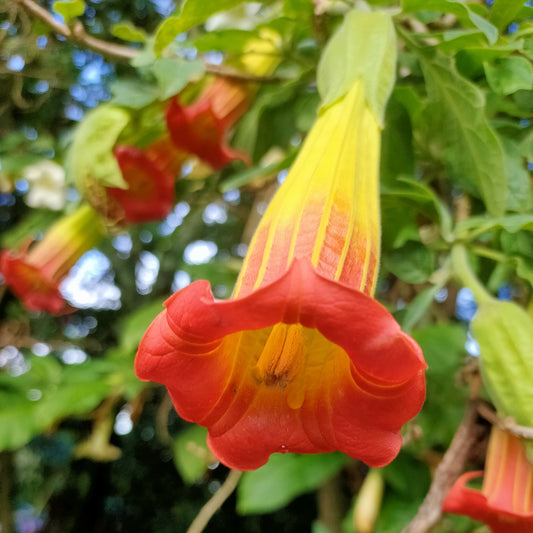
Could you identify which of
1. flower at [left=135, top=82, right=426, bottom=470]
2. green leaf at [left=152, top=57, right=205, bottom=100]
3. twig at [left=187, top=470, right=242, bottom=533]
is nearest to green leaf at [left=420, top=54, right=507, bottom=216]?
flower at [left=135, top=82, right=426, bottom=470]

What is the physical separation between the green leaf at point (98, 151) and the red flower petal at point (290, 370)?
31cm

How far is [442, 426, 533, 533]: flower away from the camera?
45 centimetres

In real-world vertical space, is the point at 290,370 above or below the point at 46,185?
above

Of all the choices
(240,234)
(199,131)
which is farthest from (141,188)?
(240,234)

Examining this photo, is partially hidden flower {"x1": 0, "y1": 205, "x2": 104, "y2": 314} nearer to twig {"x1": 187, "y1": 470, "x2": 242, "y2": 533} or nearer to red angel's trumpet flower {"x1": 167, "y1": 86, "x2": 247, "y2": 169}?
red angel's trumpet flower {"x1": 167, "y1": 86, "x2": 247, "y2": 169}

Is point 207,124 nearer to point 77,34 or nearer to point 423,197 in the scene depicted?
point 77,34

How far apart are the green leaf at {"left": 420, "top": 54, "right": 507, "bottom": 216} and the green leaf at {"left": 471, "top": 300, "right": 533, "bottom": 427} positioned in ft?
0.33

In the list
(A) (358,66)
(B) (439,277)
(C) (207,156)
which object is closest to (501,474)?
(B) (439,277)

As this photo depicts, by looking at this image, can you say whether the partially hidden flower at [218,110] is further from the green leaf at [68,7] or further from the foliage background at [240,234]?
the green leaf at [68,7]

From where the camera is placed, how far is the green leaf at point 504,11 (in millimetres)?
498

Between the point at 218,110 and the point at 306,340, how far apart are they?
419 mm

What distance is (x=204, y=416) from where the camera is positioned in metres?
0.37

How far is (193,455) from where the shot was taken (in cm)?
90

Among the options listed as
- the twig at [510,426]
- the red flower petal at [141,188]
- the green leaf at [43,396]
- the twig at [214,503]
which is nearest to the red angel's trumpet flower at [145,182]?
the red flower petal at [141,188]
